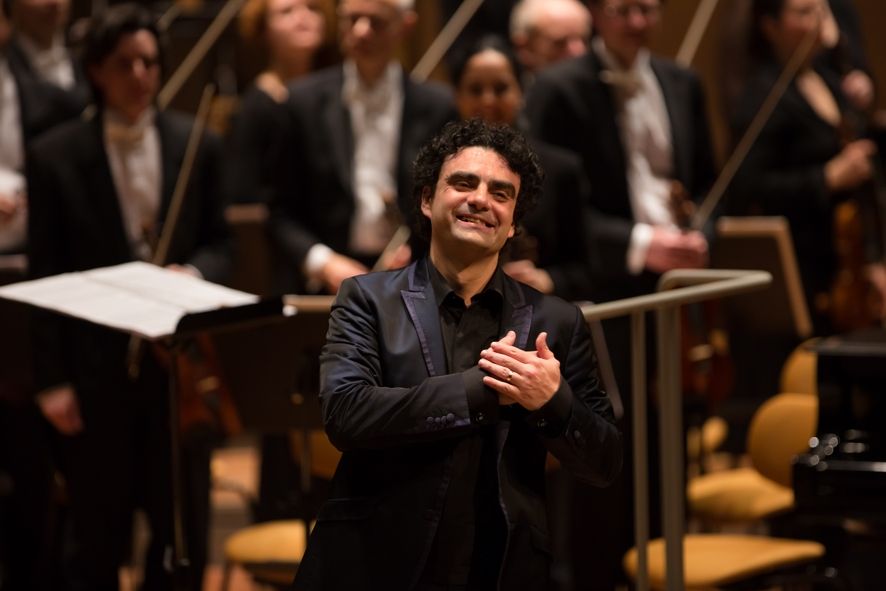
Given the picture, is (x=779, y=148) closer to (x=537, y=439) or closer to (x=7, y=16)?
(x=7, y=16)

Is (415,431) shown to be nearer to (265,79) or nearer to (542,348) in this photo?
(542,348)

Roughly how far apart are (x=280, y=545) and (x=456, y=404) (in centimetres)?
161

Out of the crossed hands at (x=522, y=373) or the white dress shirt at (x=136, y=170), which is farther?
the white dress shirt at (x=136, y=170)

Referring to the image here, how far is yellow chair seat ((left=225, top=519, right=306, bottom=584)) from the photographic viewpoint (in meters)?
3.69

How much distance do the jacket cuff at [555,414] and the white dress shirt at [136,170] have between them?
1.75m

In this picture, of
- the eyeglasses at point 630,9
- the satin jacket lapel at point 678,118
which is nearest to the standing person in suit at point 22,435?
the eyeglasses at point 630,9

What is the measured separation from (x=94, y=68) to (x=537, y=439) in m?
1.86

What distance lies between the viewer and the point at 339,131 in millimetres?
4199

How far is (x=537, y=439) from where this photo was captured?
7.87 ft

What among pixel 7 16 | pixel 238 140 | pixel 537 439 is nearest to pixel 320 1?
pixel 238 140

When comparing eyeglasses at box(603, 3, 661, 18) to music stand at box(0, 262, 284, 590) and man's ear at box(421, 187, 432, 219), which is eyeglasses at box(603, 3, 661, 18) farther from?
man's ear at box(421, 187, 432, 219)

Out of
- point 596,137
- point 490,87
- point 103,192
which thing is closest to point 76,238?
point 103,192

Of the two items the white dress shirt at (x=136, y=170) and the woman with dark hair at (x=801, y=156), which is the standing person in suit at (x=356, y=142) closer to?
the white dress shirt at (x=136, y=170)

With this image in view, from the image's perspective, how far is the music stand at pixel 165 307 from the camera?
9.62ft
